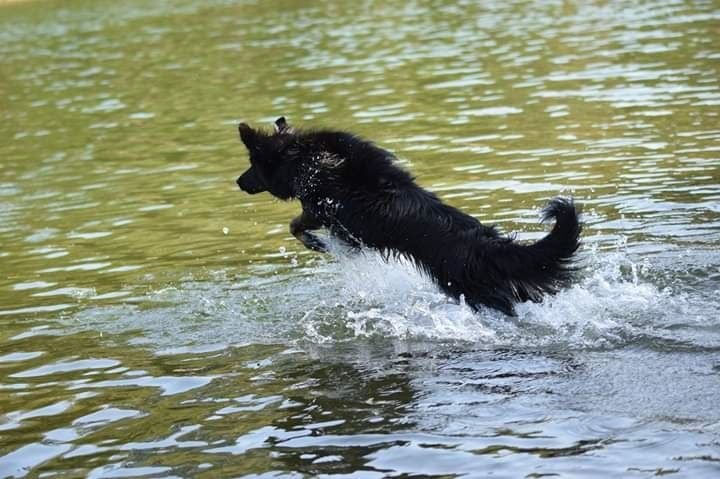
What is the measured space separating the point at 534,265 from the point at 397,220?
1.13 m

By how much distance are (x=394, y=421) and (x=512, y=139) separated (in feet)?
28.6

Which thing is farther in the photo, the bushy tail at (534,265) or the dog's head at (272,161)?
the dog's head at (272,161)

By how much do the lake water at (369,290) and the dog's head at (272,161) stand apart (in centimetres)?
78

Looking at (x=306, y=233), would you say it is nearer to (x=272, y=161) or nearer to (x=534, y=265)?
(x=272, y=161)

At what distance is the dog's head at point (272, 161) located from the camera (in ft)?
28.6

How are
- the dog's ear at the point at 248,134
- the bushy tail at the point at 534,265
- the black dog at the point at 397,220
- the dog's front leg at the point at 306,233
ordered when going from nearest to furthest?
the bushy tail at the point at 534,265 < the black dog at the point at 397,220 < the dog's front leg at the point at 306,233 < the dog's ear at the point at 248,134

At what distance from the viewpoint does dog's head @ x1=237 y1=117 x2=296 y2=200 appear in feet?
28.6

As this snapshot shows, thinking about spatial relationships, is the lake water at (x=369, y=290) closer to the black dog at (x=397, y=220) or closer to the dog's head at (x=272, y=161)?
the black dog at (x=397, y=220)

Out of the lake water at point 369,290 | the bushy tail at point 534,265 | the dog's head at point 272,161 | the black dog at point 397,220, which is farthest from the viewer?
the dog's head at point 272,161

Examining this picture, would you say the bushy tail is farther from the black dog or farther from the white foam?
the white foam

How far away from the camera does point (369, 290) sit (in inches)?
343

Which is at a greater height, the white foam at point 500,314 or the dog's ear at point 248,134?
the dog's ear at point 248,134

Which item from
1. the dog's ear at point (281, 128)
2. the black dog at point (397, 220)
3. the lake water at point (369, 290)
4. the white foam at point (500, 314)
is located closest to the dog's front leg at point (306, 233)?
the black dog at point (397, 220)

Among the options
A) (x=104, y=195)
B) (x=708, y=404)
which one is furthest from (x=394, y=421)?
(x=104, y=195)
